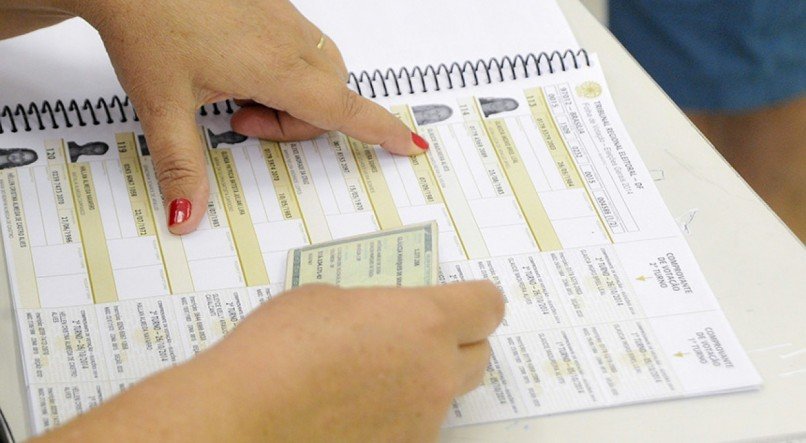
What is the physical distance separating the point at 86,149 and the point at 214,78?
0.46ft

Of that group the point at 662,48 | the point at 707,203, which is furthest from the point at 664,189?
the point at 662,48

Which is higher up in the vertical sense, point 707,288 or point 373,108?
point 373,108

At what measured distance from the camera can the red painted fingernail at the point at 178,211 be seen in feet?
2.60

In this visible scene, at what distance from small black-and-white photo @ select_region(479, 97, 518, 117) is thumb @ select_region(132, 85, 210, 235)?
272mm

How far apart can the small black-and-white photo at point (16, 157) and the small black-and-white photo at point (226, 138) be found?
16cm

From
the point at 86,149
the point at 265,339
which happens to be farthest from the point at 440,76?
the point at 265,339

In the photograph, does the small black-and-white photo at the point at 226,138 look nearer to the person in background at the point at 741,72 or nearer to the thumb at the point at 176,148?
the thumb at the point at 176,148

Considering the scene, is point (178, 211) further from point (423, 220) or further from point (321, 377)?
point (321, 377)

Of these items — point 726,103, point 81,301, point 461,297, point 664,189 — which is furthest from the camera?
point 726,103

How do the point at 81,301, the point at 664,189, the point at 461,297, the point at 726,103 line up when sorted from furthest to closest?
1. the point at 726,103
2. the point at 664,189
3. the point at 81,301
4. the point at 461,297

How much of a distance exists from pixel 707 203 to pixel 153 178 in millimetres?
490

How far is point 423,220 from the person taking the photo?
31.6 inches

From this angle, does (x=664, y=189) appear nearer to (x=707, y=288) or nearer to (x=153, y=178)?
(x=707, y=288)

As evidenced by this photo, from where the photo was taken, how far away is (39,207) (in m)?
0.81
